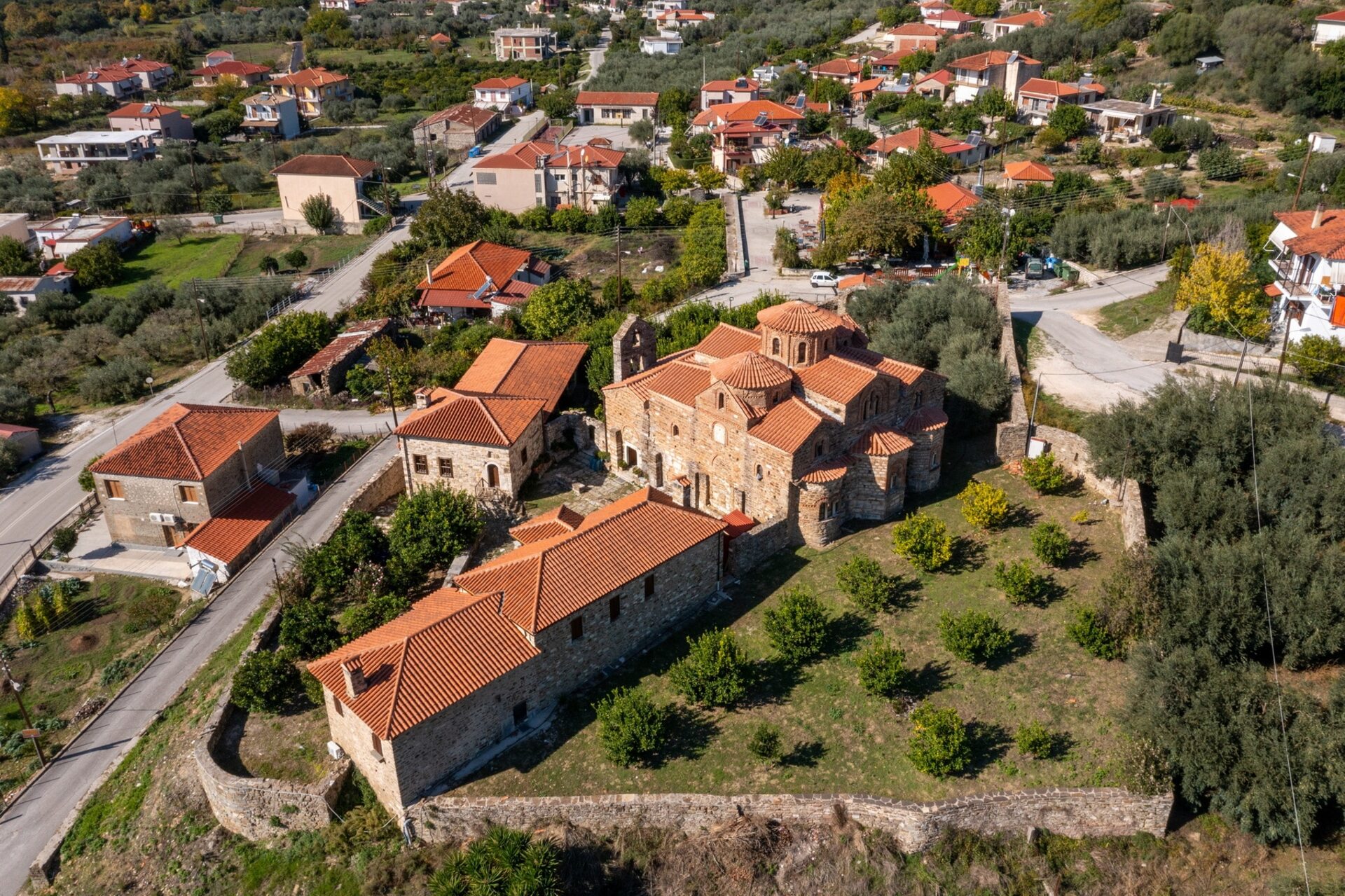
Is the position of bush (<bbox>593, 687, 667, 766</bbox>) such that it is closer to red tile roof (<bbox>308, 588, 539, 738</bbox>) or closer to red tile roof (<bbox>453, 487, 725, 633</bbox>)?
red tile roof (<bbox>308, 588, 539, 738</bbox>)

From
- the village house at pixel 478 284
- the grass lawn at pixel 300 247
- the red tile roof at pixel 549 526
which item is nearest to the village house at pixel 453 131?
the grass lawn at pixel 300 247

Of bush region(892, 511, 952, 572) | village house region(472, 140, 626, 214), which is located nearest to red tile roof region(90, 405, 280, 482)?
bush region(892, 511, 952, 572)

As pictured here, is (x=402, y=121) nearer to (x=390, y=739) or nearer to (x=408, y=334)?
(x=408, y=334)

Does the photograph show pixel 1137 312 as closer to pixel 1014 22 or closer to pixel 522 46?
pixel 1014 22

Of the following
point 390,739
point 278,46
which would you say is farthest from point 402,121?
point 390,739

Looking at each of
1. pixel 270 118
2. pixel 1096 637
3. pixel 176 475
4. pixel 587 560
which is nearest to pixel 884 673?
pixel 1096 637

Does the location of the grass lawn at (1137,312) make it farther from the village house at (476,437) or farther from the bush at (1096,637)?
the village house at (476,437)
